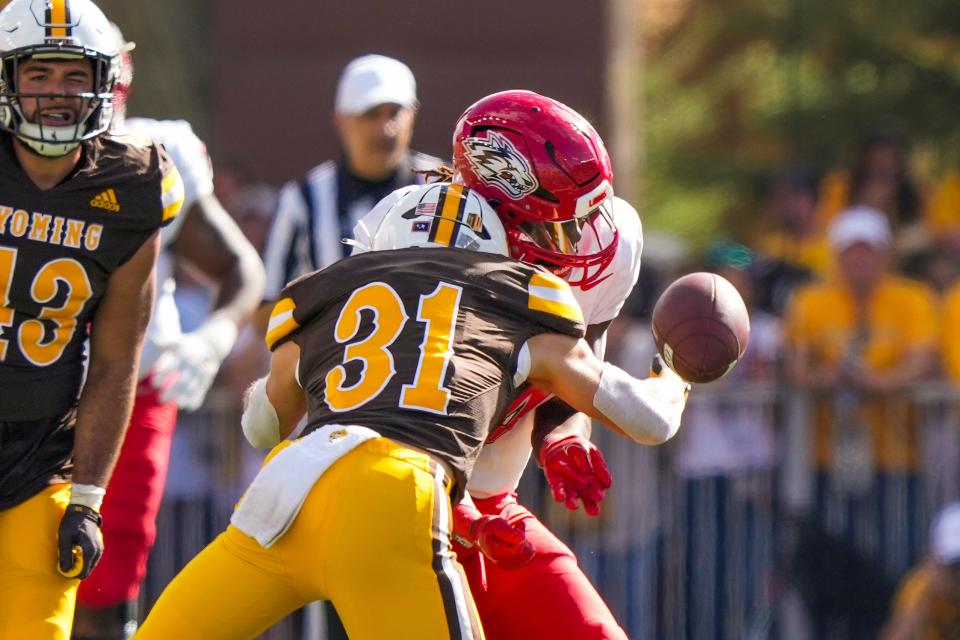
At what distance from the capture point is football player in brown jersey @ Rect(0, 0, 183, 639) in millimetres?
4570

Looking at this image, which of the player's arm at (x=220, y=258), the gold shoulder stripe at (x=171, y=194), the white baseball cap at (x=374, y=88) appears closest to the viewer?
the gold shoulder stripe at (x=171, y=194)

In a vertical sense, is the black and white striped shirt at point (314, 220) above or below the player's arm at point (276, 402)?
above

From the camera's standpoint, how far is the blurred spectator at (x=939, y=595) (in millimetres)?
7414

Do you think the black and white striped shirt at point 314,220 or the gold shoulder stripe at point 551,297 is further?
the black and white striped shirt at point 314,220

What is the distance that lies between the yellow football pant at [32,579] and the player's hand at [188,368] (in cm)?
101

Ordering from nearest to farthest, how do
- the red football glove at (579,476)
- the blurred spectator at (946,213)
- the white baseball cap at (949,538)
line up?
the red football glove at (579,476) < the white baseball cap at (949,538) < the blurred spectator at (946,213)

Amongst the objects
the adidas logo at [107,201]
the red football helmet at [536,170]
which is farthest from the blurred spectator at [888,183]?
the adidas logo at [107,201]

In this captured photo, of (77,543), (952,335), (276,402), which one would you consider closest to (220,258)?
(77,543)

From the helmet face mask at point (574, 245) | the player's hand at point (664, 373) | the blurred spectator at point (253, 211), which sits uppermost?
the blurred spectator at point (253, 211)

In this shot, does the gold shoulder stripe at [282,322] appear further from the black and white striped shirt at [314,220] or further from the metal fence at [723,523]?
the metal fence at [723,523]

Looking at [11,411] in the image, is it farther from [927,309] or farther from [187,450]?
[927,309]

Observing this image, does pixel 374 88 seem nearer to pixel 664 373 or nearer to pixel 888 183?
pixel 664 373

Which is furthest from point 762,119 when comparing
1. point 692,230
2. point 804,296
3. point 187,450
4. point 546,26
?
point 187,450

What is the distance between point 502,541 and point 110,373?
126 centimetres
